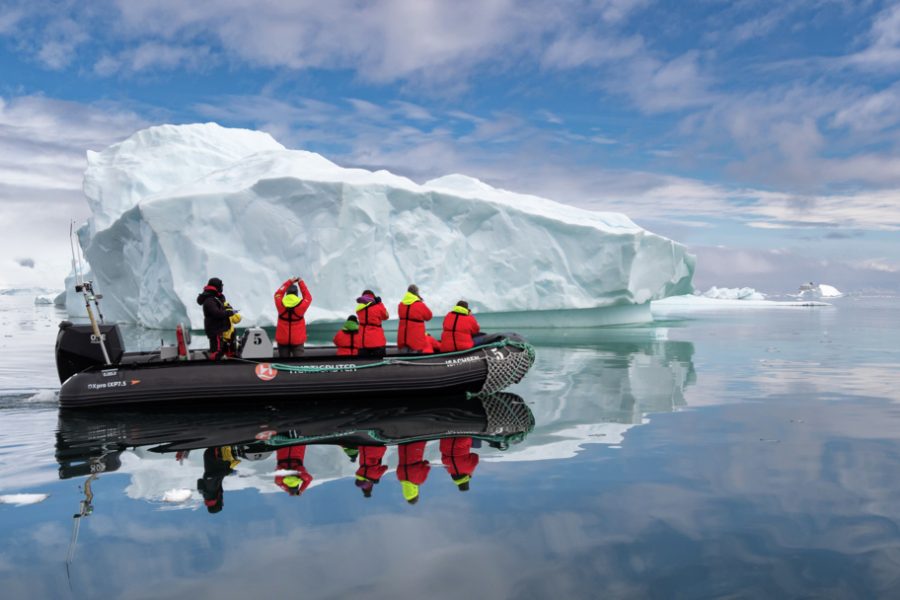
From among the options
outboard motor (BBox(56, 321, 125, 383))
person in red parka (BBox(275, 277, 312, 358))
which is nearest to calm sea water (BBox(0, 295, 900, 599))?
outboard motor (BBox(56, 321, 125, 383))

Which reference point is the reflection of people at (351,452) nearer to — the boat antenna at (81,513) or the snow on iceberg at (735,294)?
the boat antenna at (81,513)

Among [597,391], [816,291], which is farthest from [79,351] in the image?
[816,291]

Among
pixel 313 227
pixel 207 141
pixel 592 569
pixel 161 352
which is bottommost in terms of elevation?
pixel 592 569

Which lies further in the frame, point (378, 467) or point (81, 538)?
point (378, 467)

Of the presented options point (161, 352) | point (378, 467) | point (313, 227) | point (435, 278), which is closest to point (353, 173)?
point (313, 227)

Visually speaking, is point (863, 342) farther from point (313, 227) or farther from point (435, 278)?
point (313, 227)

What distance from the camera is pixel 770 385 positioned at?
32.8ft

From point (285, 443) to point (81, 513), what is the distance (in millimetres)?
2104

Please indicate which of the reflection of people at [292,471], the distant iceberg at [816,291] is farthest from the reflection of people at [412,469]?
the distant iceberg at [816,291]

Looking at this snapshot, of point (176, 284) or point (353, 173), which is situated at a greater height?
point (353, 173)

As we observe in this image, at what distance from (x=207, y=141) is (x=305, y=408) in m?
20.7

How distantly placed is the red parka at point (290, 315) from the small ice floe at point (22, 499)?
3.94m

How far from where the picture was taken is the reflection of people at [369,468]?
4895 millimetres

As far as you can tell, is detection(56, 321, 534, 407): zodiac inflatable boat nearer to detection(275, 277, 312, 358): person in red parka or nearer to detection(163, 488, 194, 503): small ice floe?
detection(275, 277, 312, 358): person in red parka
